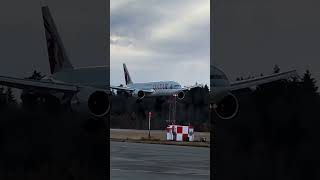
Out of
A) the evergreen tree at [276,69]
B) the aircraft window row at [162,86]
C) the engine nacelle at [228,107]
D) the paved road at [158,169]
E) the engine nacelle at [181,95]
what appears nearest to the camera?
the evergreen tree at [276,69]

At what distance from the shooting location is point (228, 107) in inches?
260

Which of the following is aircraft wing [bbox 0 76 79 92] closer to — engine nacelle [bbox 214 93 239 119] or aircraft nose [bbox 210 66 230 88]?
aircraft nose [bbox 210 66 230 88]

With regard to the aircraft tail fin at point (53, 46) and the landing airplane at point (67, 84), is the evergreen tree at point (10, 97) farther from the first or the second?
the aircraft tail fin at point (53, 46)

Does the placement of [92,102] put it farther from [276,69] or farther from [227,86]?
[276,69]

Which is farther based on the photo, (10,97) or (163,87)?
(163,87)

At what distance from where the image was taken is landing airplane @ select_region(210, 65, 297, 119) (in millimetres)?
6520

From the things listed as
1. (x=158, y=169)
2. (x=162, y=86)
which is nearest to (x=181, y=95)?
(x=162, y=86)

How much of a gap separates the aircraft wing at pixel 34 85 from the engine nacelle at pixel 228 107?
178 cm

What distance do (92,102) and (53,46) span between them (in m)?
0.83

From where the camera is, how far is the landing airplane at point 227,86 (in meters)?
6.52

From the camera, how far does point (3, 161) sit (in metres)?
6.32

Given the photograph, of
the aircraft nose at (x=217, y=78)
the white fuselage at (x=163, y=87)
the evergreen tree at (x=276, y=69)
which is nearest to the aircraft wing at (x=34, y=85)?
the aircraft nose at (x=217, y=78)

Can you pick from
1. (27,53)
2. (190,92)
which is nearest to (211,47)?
(27,53)

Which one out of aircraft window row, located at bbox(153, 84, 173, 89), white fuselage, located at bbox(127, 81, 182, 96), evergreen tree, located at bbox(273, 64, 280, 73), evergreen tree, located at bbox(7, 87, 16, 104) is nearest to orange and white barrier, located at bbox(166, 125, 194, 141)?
white fuselage, located at bbox(127, 81, 182, 96)
